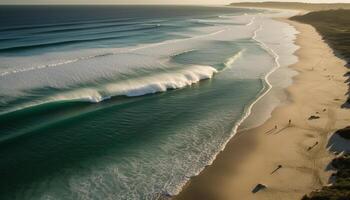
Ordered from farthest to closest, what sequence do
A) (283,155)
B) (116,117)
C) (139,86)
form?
1. (139,86)
2. (116,117)
3. (283,155)

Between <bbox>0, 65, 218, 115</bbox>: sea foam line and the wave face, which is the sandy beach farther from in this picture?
<bbox>0, 65, 218, 115</bbox>: sea foam line

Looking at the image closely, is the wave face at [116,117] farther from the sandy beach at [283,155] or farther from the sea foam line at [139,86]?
the sandy beach at [283,155]

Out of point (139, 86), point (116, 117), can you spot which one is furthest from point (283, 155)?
point (139, 86)

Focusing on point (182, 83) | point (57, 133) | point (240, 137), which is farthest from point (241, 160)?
point (182, 83)

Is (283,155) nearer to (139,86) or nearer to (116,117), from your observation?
(116,117)

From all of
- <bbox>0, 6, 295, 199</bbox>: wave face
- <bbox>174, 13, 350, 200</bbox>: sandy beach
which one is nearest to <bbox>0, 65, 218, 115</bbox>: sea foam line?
<bbox>0, 6, 295, 199</bbox>: wave face

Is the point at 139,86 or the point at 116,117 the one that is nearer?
the point at 116,117
